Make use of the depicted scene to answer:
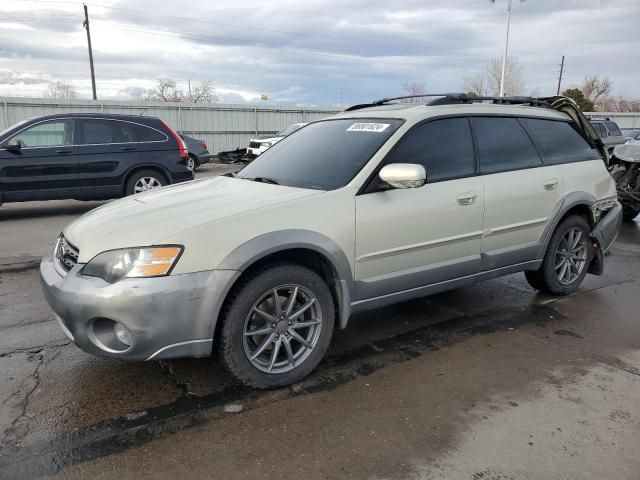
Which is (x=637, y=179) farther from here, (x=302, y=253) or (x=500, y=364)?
(x=302, y=253)

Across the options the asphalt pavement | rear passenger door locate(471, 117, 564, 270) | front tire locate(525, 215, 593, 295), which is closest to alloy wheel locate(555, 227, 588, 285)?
front tire locate(525, 215, 593, 295)

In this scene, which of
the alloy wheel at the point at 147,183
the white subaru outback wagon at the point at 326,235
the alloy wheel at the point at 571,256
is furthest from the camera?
the alloy wheel at the point at 147,183

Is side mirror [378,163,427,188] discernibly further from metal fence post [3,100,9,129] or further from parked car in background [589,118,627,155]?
metal fence post [3,100,9,129]

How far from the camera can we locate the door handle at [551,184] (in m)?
4.51

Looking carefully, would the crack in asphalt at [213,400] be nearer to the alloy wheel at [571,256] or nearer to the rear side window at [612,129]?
the alloy wheel at [571,256]

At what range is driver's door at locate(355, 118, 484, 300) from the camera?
11.5 feet

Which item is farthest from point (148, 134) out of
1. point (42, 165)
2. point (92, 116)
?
point (42, 165)

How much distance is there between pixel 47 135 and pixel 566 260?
813 centimetres

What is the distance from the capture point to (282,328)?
3238 mm

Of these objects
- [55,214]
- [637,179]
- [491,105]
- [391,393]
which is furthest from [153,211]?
[637,179]

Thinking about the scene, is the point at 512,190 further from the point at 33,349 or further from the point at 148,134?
the point at 148,134

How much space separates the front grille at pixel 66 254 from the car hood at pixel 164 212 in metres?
0.05

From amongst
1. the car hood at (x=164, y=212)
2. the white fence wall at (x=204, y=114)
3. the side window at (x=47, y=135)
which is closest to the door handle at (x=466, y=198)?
the car hood at (x=164, y=212)

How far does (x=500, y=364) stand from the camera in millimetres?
3641
